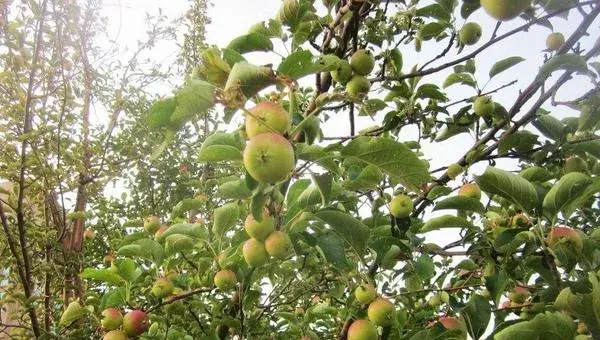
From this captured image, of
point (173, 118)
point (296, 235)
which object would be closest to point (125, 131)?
point (296, 235)

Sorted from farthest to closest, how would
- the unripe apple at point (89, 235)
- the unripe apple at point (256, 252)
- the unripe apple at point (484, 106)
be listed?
the unripe apple at point (89, 235), the unripe apple at point (484, 106), the unripe apple at point (256, 252)

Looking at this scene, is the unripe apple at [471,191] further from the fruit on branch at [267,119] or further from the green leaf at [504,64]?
the fruit on branch at [267,119]

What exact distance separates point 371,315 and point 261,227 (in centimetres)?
64

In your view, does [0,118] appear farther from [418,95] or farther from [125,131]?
[418,95]

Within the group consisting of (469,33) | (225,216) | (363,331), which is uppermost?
(469,33)

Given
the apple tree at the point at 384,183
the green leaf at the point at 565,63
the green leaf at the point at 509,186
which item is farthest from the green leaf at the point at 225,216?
the green leaf at the point at 565,63

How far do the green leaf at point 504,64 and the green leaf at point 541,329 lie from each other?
1243 mm

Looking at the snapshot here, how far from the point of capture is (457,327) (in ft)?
5.73

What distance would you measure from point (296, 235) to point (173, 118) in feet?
2.34

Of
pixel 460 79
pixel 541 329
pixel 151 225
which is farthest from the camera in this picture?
pixel 151 225

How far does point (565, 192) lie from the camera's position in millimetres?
1584

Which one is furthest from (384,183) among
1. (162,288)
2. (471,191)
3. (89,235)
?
(89,235)

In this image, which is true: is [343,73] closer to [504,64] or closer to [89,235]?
[504,64]

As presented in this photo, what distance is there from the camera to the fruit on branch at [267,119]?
112 centimetres
